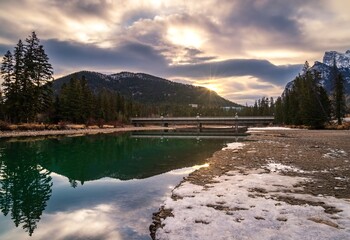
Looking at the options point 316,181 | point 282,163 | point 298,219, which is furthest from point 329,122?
point 298,219

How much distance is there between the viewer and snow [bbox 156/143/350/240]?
716 cm

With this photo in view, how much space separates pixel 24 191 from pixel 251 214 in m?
10.7

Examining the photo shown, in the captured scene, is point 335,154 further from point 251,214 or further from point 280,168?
point 251,214

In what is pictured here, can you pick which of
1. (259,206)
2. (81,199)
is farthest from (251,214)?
(81,199)

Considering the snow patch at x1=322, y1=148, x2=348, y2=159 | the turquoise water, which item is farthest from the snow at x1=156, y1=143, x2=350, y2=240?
the snow patch at x1=322, y1=148, x2=348, y2=159

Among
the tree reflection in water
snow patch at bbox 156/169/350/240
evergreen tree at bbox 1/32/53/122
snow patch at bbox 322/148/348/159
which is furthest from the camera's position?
evergreen tree at bbox 1/32/53/122

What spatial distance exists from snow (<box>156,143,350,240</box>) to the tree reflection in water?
15.0 feet

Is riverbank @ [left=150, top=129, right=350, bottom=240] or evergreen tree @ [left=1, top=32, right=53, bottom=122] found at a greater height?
evergreen tree @ [left=1, top=32, right=53, bottom=122]

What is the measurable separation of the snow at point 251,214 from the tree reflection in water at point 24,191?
4572 millimetres

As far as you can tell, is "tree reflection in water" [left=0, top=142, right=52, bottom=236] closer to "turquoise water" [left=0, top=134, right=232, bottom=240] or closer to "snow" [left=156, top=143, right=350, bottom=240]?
"turquoise water" [left=0, top=134, right=232, bottom=240]

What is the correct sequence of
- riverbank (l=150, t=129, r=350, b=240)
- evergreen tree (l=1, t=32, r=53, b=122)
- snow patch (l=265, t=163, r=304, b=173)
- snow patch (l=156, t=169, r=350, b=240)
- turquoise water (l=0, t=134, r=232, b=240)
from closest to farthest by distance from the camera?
snow patch (l=156, t=169, r=350, b=240) → riverbank (l=150, t=129, r=350, b=240) → turquoise water (l=0, t=134, r=232, b=240) → snow patch (l=265, t=163, r=304, b=173) → evergreen tree (l=1, t=32, r=53, b=122)

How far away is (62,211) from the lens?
1030 cm

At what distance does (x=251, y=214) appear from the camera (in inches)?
337

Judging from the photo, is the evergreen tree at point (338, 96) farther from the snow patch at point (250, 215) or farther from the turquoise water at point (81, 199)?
Answer: the snow patch at point (250, 215)
